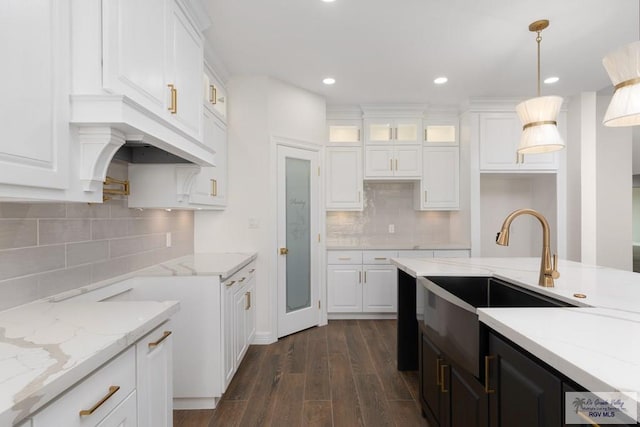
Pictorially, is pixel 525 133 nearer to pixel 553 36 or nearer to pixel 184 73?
pixel 553 36

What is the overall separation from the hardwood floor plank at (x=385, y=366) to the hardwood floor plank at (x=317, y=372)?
43 centimetres

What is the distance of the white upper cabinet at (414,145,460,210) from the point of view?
4.33m

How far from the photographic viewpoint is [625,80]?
5.31 ft

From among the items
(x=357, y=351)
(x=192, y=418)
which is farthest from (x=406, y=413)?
(x=192, y=418)

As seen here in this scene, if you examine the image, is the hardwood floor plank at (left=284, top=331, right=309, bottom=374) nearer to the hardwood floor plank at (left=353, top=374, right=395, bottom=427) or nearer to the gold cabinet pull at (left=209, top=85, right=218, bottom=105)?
the hardwood floor plank at (left=353, top=374, right=395, bottom=427)

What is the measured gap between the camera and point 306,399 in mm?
2301

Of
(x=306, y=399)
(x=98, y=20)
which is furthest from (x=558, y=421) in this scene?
(x=98, y=20)

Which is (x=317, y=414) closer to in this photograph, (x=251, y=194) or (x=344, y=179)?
(x=251, y=194)

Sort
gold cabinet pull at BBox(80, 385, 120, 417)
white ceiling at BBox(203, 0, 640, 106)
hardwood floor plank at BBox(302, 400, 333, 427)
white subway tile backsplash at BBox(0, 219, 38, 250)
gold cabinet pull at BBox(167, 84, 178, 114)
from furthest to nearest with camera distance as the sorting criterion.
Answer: white ceiling at BBox(203, 0, 640, 106) → hardwood floor plank at BBox(302, 400, 333, 427) → gold cabinet pull at BBox(167, 84, 178, 114) → white subway tile backsplash at BBox(0, 219, 38, 250) → gold cabinet pull at BBox(80, 385, 120, 417)

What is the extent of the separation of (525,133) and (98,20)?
2.54m

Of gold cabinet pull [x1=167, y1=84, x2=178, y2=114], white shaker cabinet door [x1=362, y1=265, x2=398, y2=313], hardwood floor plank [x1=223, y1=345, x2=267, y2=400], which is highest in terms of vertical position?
gold cabinet pull [x1=167, y1=84, x2=178, y2=114]

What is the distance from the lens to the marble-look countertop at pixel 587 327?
749 millimetres

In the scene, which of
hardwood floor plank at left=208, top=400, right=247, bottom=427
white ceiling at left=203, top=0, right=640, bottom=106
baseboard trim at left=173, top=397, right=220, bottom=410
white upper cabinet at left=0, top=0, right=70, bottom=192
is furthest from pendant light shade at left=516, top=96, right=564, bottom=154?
baseboard trim at left=173, top=397, right=220, bottom=410

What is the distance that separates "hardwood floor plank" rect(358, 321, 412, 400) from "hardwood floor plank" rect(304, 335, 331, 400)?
1.42 feet
